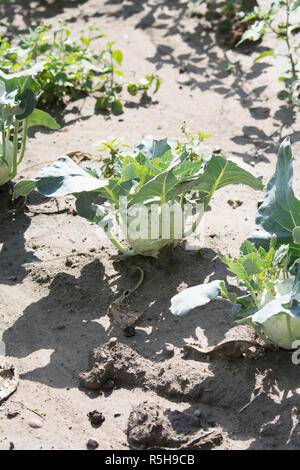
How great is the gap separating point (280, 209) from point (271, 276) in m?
0.35

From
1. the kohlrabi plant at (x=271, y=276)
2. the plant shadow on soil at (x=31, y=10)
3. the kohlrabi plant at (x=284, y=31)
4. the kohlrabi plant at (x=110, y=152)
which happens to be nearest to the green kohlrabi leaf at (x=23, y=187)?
the kohlrabi plant at (x=110, y=152)

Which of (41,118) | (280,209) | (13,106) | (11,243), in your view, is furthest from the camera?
(41,118)

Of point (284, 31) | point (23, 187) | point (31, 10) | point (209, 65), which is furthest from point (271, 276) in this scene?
point (31, 10)

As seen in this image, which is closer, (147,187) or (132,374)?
(132,374)

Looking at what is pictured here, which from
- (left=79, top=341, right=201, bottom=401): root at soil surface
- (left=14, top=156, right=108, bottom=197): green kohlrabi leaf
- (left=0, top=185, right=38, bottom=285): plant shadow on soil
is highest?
(left=14, top=156, right=108, bottom=197): green kohlrabi leaf

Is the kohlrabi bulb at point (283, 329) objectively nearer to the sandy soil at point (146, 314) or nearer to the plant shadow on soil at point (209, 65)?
the sandy soil at point (146, 314)

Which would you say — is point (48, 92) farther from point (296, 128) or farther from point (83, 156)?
point (296, 128)

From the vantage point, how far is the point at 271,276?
289cm

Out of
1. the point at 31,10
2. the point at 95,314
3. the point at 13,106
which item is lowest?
the point at 95,314

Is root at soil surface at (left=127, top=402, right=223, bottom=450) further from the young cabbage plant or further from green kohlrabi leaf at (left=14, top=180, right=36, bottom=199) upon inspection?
the young cabbage plant

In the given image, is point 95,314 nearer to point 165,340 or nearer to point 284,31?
point 165,340

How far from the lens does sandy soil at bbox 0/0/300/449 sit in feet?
8.77

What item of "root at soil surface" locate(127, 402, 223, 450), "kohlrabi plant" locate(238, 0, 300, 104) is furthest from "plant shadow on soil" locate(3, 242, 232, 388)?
"kohlrabi plant" locate(238, 0, 300, 104)

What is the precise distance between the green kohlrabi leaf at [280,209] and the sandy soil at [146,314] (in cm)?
42
